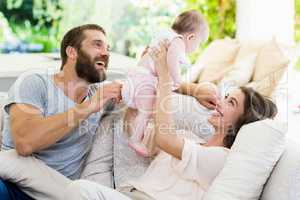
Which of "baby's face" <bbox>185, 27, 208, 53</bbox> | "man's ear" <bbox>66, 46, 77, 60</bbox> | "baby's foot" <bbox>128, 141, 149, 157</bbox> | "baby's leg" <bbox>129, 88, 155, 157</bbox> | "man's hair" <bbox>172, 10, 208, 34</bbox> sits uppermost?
"man's hair" <bbox>172, 10, 208, 34</bbox>

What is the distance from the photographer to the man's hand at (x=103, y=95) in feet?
6.91

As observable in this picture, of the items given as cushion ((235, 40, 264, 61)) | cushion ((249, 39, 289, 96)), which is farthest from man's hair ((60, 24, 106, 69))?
cushion ((235, 40, 264, 61))

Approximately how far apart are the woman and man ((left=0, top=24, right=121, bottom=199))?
0.97 feet

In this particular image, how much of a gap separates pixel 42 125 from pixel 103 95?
28 centimetres

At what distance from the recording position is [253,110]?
6.44ft

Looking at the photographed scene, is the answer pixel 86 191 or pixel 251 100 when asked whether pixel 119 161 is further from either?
pixel 251 100

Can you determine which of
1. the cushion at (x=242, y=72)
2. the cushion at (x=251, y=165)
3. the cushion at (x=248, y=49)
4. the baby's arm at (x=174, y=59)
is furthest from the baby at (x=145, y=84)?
the cushion at (x=248, y=49)

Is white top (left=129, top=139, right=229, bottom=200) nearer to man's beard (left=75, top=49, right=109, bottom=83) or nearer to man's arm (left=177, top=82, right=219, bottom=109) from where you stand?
man's arm (left=177, top=82, right=219, bottom=109)

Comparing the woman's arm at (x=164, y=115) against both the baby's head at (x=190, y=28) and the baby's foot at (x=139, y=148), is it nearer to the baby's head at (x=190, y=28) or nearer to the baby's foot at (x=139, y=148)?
the baby's foot at (x=139, y=148)

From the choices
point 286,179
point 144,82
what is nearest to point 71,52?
point 144,82

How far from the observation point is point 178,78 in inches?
89.4

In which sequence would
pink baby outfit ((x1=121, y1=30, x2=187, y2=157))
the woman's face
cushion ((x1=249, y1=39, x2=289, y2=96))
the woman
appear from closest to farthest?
the woman → the woman's face → pink baby outfit ((x1=121, y1=30, x2=187, y2=157)) → cushion ((x1=249, y1=39, x2=289, y2=96))

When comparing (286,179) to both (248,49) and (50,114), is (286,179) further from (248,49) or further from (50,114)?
(248,49)

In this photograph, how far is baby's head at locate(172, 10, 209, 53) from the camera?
2.45 metres
